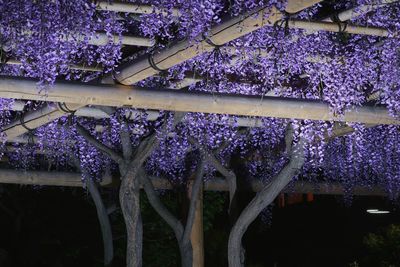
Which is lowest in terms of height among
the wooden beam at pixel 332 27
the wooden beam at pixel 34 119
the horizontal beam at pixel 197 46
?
the wooden beam at pixel 34 119

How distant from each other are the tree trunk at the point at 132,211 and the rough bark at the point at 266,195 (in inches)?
39.3

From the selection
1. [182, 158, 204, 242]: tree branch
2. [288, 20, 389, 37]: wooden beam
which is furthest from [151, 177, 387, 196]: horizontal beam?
[288, 20, 389, 37]: wooden beam

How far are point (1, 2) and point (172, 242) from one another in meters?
7.74

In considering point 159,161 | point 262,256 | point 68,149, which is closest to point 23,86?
point 68,149

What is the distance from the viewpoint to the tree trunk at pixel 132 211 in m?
7.75

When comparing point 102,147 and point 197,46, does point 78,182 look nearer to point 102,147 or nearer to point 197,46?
point 102,147

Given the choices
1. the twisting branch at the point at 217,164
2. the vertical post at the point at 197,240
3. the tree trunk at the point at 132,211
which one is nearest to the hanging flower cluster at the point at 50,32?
the tree trunk at the point at 132,211

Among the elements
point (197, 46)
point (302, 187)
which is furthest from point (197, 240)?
point (197, 46)

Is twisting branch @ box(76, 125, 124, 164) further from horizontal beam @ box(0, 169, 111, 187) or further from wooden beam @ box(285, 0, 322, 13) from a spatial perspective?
wooden beam @ box(285, 0, 322, 13)

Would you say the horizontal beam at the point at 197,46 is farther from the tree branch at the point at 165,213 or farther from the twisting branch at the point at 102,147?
the tree branch at the point at 165,213

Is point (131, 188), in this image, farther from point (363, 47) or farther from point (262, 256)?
point (262, 256)

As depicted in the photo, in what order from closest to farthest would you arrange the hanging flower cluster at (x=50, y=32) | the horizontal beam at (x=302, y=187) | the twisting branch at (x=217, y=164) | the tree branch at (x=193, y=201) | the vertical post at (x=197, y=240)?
the hanging flower cluster at (x=50, y=32) → the twisting branch at (x=217, y=164) → the tree branch at (x=193, y=201) → the vertical post at (x=197, y=240) → the horizontal beam at (x=302, y=187)

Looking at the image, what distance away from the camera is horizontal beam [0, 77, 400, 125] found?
5578 millimetres

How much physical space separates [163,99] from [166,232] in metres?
6.93
